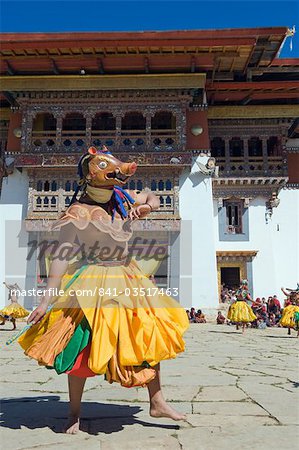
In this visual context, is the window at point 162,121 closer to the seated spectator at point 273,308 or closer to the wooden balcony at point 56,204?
the wooden balcony at point 56,204

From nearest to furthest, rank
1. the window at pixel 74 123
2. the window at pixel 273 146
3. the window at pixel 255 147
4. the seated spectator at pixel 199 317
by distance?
the seated spectator at pixel 199 317, the window at pixel 74 123, the window at pixel 273 146, the window at pixel 255 147

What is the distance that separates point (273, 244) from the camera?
18.8 m

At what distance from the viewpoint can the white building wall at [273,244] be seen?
1834 cm

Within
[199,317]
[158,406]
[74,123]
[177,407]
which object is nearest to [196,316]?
[199,317]

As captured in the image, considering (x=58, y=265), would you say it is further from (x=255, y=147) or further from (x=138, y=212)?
(x=255, y=147)

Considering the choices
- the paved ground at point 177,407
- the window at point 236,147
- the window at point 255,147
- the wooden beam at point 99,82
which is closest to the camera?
the paved ground at point 177,407

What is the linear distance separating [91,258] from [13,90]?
15706 mm

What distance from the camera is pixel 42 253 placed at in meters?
17.0

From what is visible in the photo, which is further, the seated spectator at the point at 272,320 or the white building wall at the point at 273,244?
the white building wall at the point at 273,244

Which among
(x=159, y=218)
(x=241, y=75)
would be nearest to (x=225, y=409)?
(x=159, y=218)

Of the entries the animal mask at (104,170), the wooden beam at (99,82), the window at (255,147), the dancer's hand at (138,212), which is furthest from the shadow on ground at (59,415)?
the window at (255,147)

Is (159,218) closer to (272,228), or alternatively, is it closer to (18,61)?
(272,228)

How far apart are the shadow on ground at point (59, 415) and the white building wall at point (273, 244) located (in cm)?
1566

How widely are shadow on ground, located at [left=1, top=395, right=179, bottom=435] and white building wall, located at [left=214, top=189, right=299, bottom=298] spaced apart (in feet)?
51.4
